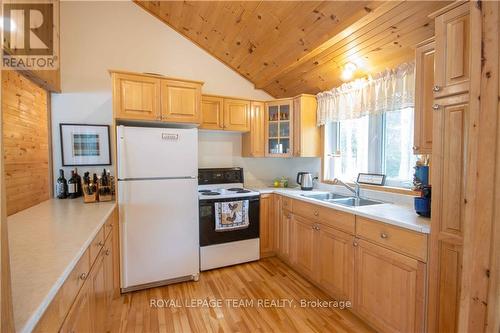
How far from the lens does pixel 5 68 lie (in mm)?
1626

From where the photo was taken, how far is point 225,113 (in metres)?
3.04

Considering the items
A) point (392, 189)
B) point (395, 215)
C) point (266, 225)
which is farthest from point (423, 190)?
point (266, 225)

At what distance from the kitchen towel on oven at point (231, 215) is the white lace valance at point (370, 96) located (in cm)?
148

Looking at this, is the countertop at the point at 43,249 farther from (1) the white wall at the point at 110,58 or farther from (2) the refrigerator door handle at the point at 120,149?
(1) the white wall at the point at 110,58

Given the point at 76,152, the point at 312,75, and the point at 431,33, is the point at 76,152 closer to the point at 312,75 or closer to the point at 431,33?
the point at 312,75

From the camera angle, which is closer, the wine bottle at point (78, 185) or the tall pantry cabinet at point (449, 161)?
the tall pantry cabinet at point (449, 161)

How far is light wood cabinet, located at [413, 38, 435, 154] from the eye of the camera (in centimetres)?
155

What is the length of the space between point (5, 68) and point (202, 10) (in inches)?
70.7

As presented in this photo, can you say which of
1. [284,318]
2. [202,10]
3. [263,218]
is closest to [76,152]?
[202,10]

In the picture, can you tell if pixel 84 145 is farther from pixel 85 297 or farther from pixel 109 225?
pixel 85 297

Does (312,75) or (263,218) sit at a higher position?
(312,75)
